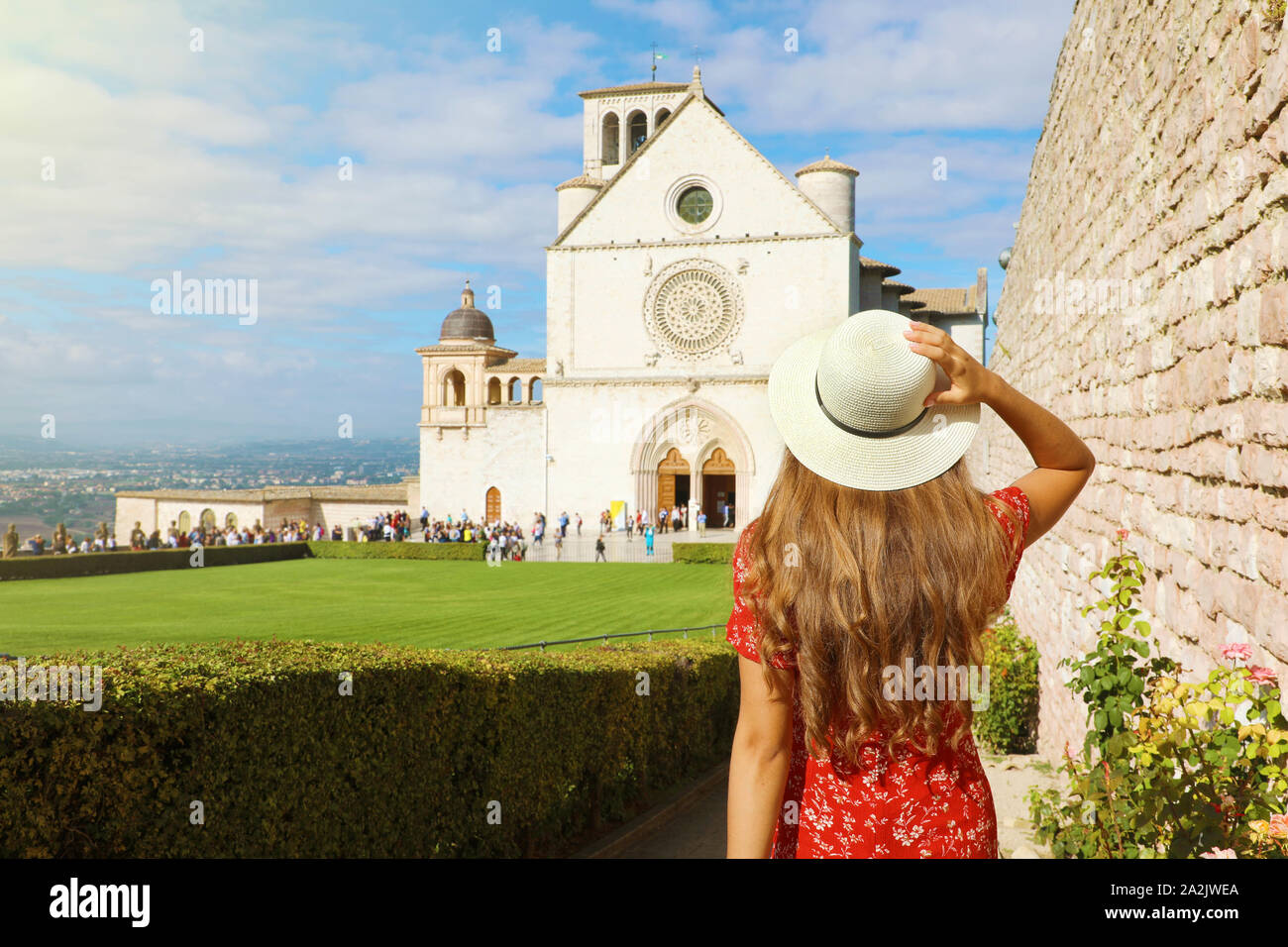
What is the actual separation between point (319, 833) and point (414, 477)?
4504 cm

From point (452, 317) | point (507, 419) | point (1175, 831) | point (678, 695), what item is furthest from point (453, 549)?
point (1175, 831)

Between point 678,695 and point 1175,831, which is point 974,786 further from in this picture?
point 678,695

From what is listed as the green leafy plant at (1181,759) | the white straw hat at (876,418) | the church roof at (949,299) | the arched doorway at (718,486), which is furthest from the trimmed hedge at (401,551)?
the white straw hat at (876,418)

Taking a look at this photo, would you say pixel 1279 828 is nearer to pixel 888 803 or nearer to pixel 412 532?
pixel 888 803

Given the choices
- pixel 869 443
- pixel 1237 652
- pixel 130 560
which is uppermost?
pixel 869 443

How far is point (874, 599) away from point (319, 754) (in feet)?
11.1

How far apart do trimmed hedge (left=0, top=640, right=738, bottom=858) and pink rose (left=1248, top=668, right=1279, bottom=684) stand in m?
3.48

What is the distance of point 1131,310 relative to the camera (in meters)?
4.98

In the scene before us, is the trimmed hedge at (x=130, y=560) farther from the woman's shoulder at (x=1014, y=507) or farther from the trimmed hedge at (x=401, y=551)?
the woman's shoulder at (x=1014, y=507)

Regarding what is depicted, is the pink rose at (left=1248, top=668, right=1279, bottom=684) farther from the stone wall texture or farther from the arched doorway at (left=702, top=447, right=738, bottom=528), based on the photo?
the arched doorway at (left=702, top=447, right=738, bottom=528)

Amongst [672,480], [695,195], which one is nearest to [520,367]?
[672,480]

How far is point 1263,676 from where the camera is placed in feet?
9.18

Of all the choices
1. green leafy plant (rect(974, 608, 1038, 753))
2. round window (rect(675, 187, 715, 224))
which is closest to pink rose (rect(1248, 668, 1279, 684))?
green leafy plant (rect(974, 608, 1038, 753))

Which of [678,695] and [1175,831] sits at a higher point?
[1175,831]
